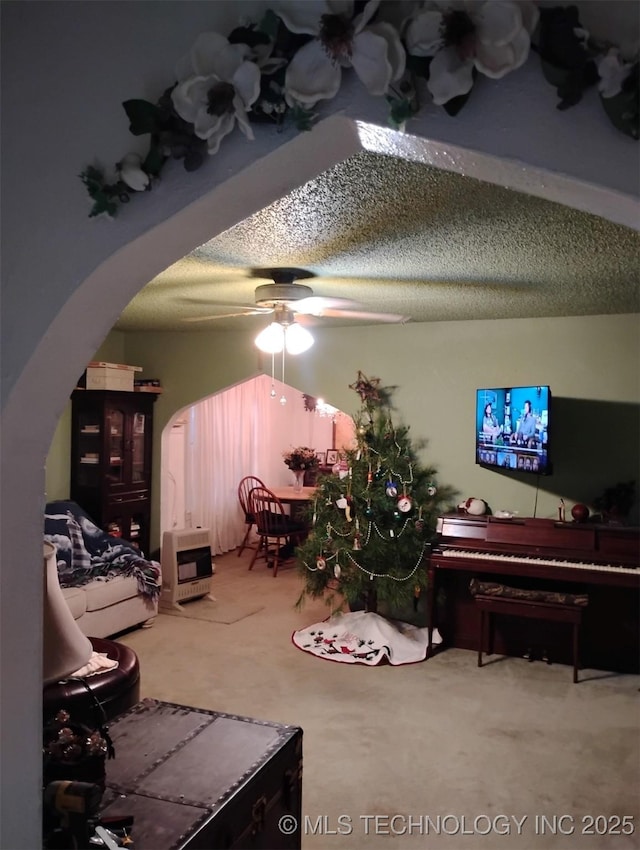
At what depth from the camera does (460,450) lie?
509 cm

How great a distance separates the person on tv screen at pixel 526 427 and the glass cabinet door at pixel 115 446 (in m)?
3.16

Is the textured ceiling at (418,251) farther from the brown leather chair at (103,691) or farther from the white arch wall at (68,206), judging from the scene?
the brown leather chair at (103,691)

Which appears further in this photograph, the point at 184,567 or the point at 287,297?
the point at 184,567

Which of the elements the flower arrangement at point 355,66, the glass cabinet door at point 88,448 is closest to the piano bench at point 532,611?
the glass cabinet door at point 88,448

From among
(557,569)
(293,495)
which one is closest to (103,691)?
(557,569)

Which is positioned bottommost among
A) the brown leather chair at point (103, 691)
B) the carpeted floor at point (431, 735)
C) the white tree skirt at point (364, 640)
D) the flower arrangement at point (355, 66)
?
the carpeted floor at point (431, 735)

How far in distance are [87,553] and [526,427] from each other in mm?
3162

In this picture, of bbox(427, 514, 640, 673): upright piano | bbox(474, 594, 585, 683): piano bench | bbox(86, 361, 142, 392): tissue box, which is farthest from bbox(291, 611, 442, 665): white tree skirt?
bbox(86, 361, 142, 392): tissue box

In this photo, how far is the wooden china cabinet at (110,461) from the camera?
5.45 m

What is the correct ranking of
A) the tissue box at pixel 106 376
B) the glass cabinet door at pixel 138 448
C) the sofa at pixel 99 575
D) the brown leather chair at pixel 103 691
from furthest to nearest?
the glass cabinet door at pixel 138 448 < the tissue box at pixel 106 376 < the sofa at pixel 99 575 < the brown leather chair at pixel 103 691

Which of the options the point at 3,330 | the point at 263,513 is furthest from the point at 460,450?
the point at 3,330

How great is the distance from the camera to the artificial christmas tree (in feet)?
15.5

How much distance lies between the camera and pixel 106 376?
5441 millimetres

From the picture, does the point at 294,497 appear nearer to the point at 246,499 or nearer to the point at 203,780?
the point at 246,499
